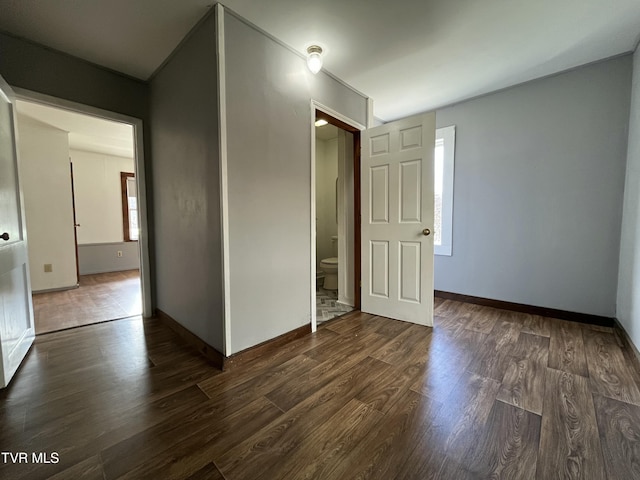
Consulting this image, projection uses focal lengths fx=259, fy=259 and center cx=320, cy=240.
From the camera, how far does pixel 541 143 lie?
269cm

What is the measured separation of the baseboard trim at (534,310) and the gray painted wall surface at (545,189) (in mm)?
56

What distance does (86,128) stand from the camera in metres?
3.78

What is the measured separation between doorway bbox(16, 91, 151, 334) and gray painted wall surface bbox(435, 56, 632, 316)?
377 centimetres

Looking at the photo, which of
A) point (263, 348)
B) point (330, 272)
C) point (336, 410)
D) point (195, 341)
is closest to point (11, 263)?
point (195, 341)

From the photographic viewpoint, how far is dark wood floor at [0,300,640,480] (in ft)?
3.54

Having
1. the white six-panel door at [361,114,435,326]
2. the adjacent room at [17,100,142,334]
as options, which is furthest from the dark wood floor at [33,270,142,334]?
the white six-panel door at [361,114,435,326]

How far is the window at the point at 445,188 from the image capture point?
3.27 meters

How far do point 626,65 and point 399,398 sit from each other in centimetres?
343

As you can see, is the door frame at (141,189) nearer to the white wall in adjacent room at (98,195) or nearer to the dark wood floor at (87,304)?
the dark wood floor at (87,304)

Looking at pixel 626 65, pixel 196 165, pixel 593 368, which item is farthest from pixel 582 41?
pixel 196 165

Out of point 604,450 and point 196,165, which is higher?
point 196,165

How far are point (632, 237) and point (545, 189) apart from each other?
2.58ft

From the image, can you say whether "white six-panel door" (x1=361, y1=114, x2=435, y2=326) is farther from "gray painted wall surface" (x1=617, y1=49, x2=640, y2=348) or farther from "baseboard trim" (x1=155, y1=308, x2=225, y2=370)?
"baseboard trim" (x1=155, y1=308, x2=225, y2=370)

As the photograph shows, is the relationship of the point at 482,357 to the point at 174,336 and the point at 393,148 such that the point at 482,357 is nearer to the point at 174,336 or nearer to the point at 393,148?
the point at 393,148
